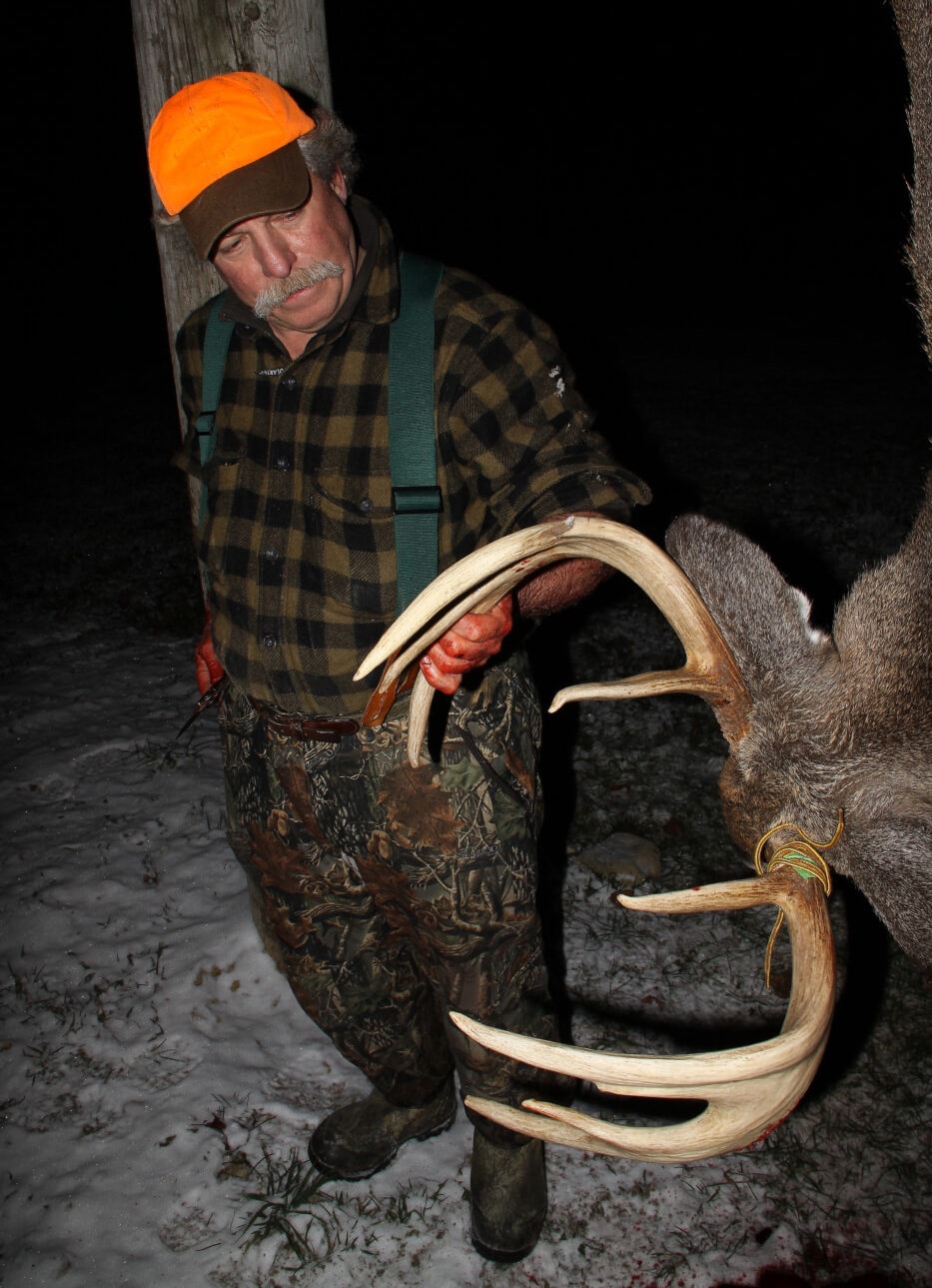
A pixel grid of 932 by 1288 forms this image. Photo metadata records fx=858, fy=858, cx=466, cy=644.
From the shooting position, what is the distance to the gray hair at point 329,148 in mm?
2051

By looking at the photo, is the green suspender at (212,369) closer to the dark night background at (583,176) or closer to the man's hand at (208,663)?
the man's hand at (208,663)

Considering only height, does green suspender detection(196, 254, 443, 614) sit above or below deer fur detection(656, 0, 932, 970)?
above

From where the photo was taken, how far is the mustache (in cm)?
195

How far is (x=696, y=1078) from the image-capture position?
4.26 feet

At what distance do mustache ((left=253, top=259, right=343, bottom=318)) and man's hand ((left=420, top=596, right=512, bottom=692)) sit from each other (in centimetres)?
86

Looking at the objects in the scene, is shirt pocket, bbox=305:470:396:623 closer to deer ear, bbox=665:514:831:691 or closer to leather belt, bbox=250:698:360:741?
leather belt, bbox=250:698:360:741

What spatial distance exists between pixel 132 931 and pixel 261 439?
2.47m

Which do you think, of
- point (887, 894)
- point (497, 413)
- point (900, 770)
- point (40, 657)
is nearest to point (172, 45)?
point (497, 413)

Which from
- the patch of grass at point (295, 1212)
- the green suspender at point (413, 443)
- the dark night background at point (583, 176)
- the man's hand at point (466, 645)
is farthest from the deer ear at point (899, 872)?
the dark night background at point (583, 176)

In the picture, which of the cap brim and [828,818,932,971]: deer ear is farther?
the cap brim

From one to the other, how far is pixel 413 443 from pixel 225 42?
154cm

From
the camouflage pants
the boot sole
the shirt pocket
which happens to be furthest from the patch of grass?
the shirt pocket

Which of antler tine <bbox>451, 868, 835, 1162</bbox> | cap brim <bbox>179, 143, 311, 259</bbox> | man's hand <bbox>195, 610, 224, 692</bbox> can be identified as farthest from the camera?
man's hand <bbox>195, 610, 224, 692</bbox>

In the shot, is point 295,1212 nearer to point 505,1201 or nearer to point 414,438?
point 505,1201
